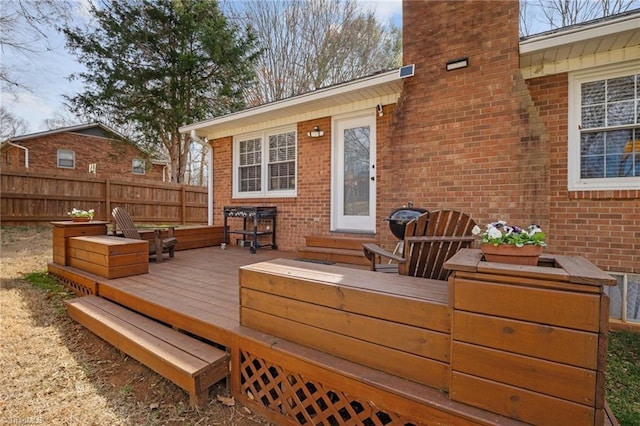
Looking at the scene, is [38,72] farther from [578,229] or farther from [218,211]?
[578,229]

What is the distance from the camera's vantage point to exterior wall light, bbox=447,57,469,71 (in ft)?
13.4

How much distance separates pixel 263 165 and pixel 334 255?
2.90 metres

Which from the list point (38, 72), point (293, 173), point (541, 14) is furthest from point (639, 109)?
point (38, 72)

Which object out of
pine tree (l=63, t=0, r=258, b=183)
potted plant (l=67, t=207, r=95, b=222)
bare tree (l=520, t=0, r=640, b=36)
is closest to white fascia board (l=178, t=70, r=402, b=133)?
potted plant (l=67, t=207, r=95, b=222)

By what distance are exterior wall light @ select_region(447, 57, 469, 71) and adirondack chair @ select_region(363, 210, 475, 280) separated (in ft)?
8.42

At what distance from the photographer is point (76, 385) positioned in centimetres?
239

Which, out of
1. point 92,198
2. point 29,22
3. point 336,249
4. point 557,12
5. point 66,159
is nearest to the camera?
point 336,249

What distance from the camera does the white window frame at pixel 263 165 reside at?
623cm

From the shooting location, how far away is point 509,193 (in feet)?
12.6

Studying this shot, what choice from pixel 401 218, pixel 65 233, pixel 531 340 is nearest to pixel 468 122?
pixel 401 218

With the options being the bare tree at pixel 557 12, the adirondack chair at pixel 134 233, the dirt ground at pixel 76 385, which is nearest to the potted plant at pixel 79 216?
the adirondack chair at pixel 134 233

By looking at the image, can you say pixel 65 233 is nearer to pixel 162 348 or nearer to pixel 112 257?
pixel 112 257

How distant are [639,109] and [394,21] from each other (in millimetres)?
10934

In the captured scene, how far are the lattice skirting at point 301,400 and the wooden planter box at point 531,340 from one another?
474 millimetres
